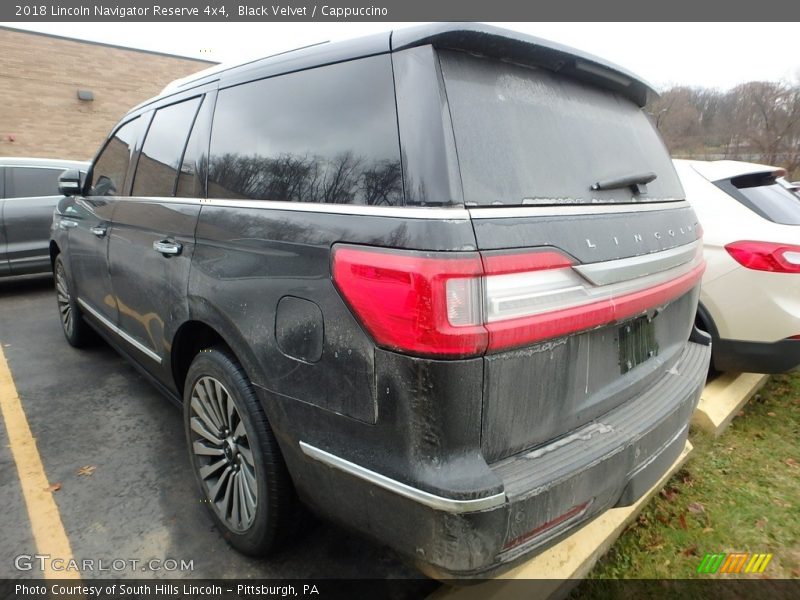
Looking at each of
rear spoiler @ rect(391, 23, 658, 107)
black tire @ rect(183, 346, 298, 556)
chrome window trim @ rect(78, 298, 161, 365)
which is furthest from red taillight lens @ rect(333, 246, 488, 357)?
chrome window trim @ rect(78, 298, 161, 365)

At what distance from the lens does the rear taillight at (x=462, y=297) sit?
129cm

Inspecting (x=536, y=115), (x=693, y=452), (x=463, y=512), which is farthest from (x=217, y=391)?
(x=693, y=452)

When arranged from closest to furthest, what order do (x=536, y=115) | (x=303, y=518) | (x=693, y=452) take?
(x=536, y=115), (x=303, y=518), (x=693, y=452)

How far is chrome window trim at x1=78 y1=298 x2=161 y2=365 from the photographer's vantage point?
2746 mm

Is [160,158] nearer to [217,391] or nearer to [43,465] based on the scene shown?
[217,391]

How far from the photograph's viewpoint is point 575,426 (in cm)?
164

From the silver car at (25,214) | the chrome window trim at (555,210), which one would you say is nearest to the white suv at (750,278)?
the chrome window trim at (555,210)

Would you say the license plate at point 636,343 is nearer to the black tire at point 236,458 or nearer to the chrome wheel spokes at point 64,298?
the black tire at point 236,458

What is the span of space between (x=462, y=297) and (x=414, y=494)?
21.9 inches

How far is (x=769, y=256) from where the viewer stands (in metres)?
3.20

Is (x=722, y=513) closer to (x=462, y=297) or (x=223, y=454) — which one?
(x=462, y=297)

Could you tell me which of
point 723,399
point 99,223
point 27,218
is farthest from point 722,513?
point 27,218

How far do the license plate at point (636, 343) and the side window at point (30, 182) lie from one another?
7555 millimetres

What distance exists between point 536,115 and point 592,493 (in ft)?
4.07
